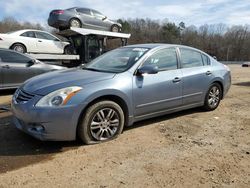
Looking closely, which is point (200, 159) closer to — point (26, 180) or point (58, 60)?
point (26, 180)

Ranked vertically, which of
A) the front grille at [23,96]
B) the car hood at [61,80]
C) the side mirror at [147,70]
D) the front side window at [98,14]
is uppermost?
the front side window at [98,14]

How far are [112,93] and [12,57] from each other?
545 centimetres

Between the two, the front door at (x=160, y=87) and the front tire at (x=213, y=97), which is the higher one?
the front door at (x=160, y=87)

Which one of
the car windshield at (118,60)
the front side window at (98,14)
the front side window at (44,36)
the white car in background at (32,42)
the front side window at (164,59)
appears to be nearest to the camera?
the car windshield at (118,60)

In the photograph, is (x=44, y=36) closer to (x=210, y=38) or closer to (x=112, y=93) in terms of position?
(x=112, y=93)

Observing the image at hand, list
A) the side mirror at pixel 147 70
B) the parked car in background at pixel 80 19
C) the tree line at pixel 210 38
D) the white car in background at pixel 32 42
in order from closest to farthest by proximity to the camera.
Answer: the side mirror at pixel 147 70 < the white car in background at pixel 32 42 < the parked car in background at pixel 80 19 < the tree line at pixel 210 38

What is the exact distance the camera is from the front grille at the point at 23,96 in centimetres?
431

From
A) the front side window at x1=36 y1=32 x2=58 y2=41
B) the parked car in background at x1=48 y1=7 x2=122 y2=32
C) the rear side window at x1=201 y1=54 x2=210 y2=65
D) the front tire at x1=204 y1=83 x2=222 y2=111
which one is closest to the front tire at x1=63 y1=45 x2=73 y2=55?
the front side window at x1=36 y1=32 x2=58 y2=41

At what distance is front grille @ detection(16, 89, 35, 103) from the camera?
4.31 metres

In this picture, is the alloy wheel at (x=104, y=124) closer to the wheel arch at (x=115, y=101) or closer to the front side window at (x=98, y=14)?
the wheel arch at (x=115, y=101)

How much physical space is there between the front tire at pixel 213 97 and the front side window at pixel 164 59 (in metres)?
1.29

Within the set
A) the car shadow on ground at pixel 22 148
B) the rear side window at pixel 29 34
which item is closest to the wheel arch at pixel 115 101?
the car shadow on ground at pixel 22 148

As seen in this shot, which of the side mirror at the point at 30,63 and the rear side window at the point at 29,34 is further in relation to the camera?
the rear side window at the point at 29,34

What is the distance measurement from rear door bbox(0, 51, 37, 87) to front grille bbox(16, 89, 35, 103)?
4.42 meters
